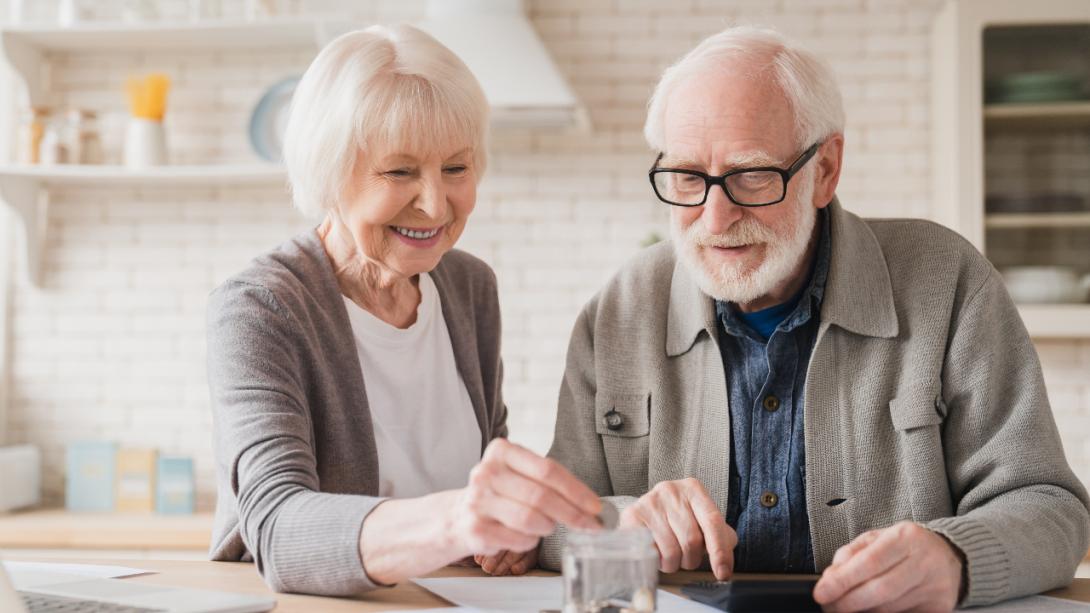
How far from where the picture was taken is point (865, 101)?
3.84 meters

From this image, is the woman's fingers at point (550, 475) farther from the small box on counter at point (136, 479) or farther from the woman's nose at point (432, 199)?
the small box on counter at point (136, 479)

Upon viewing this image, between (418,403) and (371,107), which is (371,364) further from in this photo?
(371,107)

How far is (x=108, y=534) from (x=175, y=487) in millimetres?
360

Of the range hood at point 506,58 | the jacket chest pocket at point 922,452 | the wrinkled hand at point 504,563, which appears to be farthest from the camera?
the range hood at point 506,58

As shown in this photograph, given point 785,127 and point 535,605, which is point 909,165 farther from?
point 535,605

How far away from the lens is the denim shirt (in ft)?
5.46

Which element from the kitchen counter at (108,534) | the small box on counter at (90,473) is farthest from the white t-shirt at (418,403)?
the small box on counter at (90,473)

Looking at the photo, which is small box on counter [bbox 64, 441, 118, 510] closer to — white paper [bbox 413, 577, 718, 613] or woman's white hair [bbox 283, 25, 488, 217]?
woman's white hair [bbox 283, 25, 488, 217]

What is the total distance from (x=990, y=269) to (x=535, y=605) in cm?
96

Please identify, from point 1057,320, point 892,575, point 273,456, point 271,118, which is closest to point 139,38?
point 271,118

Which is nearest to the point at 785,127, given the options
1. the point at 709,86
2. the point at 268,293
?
the point at 709,86

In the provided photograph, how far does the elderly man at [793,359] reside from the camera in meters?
1.60

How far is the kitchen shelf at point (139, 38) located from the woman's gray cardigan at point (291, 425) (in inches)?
88.2

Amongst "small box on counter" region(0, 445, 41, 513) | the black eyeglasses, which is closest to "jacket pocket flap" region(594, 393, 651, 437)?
the black eyeglasses
